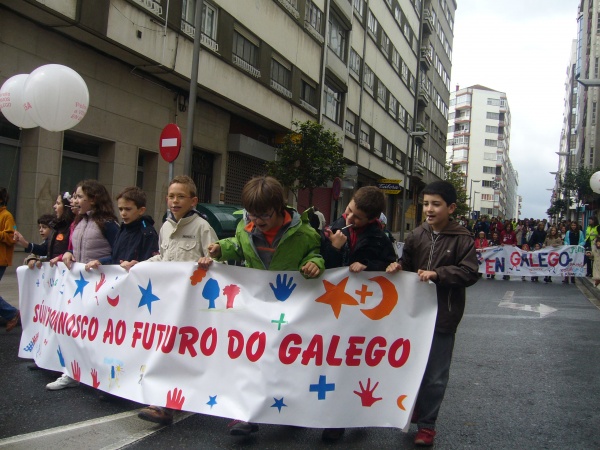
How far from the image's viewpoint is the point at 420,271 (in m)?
3.97

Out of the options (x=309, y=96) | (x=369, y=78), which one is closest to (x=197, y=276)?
(x=309, y=96)

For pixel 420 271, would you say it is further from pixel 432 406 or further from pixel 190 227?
pixel 190 227

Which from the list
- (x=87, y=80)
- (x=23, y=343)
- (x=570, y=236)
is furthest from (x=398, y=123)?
(x=23, y=343)

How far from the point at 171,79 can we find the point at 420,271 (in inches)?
548

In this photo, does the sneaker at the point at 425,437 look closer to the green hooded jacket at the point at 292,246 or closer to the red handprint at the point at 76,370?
the green hooded jacket at the point at 292,246

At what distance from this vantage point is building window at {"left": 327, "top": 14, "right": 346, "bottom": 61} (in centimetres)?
2898

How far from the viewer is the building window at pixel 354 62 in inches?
1277

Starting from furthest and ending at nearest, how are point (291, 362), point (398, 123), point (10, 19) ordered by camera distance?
point (398, 123) → point (10, 19) → point (291, 362)

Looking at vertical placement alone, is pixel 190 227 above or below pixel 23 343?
above

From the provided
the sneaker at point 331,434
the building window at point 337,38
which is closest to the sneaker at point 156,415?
the sneaker at point 331,434

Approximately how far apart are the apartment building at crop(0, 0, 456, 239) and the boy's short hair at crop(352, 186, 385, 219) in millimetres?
9310

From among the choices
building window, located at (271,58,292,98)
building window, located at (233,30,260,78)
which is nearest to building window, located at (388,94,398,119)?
building window, located at (271,58,292,98)

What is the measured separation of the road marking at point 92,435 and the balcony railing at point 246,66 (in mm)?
16281

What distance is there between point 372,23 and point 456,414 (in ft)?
111
